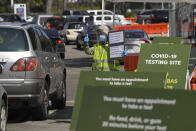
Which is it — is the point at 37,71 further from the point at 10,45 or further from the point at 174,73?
the point at 174,73

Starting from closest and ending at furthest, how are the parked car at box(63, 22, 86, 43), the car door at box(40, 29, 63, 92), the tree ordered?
1. the car door at box(40, 29, 63, 92)
2. the parked car at box(63, 22, 86, 43)
3. the tree

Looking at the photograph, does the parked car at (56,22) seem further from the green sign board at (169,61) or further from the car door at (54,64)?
the green sign board at (169,61)

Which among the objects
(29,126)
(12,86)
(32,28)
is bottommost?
(29,126)

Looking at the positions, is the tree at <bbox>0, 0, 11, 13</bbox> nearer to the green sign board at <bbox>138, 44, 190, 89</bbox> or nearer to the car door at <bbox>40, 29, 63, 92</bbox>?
the car door at <bbox>40, 29, 63, 92</bbox>

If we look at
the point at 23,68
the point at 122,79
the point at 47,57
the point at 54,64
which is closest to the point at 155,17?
the point at 54,64

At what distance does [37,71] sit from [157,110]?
18.1 ft

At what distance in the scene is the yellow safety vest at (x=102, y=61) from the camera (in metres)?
13.7

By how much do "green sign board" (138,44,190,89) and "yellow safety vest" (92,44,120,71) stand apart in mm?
3247

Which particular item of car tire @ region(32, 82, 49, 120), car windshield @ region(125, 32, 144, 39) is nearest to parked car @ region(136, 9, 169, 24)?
car windshield @ region(125, 32, 144, 39)

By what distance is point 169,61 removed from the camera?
10.3 metres

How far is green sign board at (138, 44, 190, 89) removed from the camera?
10234 mm

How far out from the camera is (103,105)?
17.7 ft

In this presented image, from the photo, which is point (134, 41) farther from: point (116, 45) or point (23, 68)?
point (23, 68)

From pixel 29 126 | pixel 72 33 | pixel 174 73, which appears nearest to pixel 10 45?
pixel 29 126
